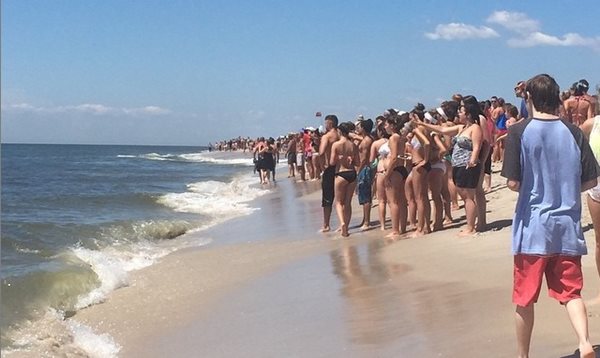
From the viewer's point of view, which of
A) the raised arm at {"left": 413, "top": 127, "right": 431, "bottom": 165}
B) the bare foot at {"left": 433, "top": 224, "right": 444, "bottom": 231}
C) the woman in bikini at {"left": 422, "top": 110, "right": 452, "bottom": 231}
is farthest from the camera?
the bare foot at {"left": 433, "top": 224, "right": 444, "bottom": 231}

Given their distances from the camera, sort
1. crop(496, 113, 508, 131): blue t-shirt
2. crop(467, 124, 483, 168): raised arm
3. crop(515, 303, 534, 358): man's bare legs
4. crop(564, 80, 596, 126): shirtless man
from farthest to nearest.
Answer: crop(496, 113, 508, 131): blue t-shirt
crop(564, 80, 596, 126): shirtless man
crop(467, 124, 483, 168): raised arm
crop(515, 303, 534, 358): man's bare legs

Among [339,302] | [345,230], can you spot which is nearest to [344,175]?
[345,230]

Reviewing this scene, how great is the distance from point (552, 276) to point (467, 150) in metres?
4.22

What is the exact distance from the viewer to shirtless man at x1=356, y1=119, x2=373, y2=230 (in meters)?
10.1

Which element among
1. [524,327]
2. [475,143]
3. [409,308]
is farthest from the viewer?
[475,143]

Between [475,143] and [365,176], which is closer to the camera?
[475,143]

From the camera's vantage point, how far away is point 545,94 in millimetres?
3467

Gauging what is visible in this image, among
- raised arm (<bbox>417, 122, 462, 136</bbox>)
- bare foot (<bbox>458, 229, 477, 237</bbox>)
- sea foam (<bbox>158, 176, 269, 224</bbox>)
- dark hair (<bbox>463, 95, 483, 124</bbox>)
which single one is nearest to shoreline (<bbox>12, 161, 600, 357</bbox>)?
bare foot (<bbox>458, 229, 477, 237</bbox>)

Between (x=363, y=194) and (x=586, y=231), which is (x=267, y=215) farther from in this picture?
(x=586, y=231)

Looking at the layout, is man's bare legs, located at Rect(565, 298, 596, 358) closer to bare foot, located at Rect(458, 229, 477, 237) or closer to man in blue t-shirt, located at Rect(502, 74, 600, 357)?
man in blue t-shirt, located at Rect(502, 74, 600, 357)

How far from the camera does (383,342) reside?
4.46 meters

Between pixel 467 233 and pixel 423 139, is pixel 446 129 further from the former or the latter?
pixel 467 233

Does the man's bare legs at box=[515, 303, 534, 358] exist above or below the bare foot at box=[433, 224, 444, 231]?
above

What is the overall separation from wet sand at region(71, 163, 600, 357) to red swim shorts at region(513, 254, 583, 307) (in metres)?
0.44
